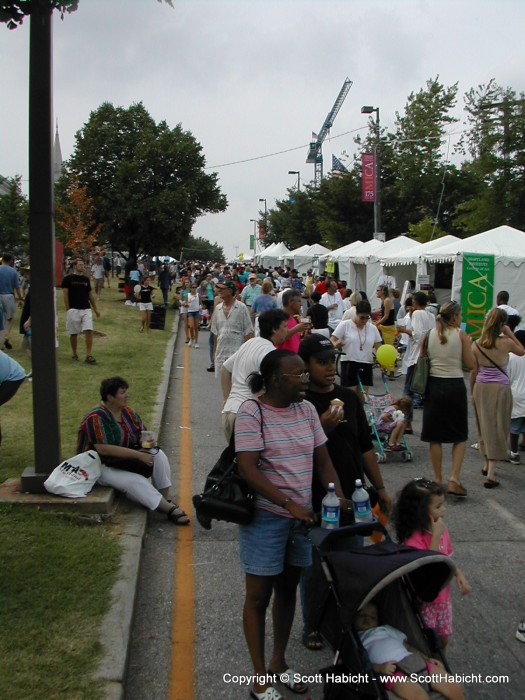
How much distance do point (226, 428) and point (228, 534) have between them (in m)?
0.89

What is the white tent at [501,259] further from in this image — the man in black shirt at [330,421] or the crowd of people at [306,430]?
the man in black shirt at [330,421]

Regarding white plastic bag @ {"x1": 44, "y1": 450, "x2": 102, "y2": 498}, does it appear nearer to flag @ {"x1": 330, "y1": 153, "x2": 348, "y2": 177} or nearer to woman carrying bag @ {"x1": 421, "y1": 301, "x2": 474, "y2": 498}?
woman carrying bag @ {"x1": 421, "y1": 301, "x2": 474, "y2": 498}

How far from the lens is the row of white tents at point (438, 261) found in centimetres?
1683

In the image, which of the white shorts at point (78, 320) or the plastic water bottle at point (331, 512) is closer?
the plastic water bottle at point (331, 512)

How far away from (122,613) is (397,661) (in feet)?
5.86

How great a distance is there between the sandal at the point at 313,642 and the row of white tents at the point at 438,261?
13.9 m

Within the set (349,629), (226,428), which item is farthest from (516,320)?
(349,629)

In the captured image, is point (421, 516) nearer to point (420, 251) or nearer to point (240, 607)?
point (240, 607)

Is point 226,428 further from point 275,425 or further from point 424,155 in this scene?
point 424,155

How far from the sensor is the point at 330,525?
3.25 meters

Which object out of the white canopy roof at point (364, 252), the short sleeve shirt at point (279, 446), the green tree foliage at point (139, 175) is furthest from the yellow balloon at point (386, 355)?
the green tree foliage at point (139, 175)

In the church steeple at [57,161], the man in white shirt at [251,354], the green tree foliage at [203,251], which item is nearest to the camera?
the man in white shirt at [251,354]

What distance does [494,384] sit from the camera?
24.3 ft

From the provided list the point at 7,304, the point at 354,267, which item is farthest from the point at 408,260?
the point at 7,304
